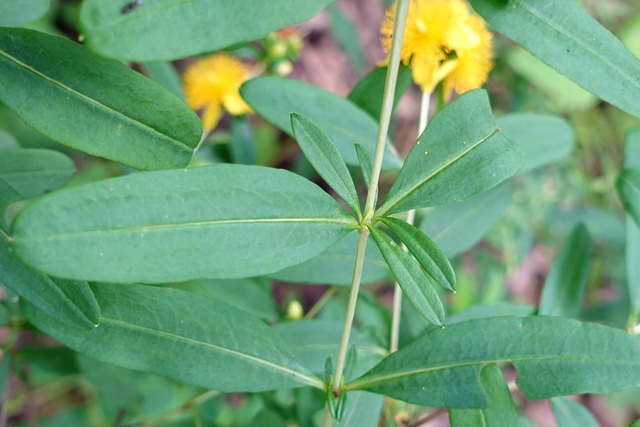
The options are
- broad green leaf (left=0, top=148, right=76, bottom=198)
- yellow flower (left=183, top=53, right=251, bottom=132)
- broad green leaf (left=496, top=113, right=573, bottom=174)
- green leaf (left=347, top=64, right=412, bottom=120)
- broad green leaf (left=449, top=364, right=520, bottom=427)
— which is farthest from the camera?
yellow flower (left=183, top=53, right=251, bottom=132)

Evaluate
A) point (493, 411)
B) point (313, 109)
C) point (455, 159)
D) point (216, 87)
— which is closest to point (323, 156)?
point (455, 159)

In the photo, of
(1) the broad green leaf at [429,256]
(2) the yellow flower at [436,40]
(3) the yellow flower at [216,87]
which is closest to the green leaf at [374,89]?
(2) the yellow flower at [436,40]

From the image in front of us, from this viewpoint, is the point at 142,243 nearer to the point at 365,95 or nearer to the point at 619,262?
the point at 365,95

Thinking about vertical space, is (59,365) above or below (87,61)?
below

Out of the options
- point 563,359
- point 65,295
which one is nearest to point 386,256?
point 563,359

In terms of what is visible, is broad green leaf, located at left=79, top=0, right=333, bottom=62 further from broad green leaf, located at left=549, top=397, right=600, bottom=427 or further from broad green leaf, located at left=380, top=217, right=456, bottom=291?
broad green leaf, located at left=549, top=397, right=600, bottom=427

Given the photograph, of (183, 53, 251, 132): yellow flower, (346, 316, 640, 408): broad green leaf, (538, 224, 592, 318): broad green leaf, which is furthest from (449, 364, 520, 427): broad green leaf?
(183, 53, 251, 132): yellow flower

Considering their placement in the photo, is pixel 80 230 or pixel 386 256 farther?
pixel 386 256

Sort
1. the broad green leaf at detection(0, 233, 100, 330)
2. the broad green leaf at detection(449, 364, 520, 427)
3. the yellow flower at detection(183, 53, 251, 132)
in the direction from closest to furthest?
the broad green leaf at detection(0, 233, 100, 330) < the broad green leaf at detection(449, 364, 520, 427) < the yellow flower at detection(183, 53, 251, 132)
